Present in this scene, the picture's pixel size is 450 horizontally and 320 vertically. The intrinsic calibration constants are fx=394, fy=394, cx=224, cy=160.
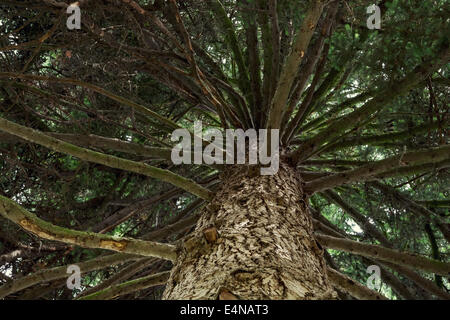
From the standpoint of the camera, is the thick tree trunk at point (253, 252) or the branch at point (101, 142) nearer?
the thick tree trunk at point (253, 252)

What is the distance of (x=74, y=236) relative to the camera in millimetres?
1832

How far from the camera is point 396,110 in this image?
3.24 meters

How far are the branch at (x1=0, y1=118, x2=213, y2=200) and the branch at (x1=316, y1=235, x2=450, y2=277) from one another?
966 mm

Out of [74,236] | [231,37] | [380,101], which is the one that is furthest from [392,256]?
[231,37]

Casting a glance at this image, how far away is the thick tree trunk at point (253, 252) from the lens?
1473mm

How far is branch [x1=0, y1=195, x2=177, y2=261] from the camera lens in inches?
66.6

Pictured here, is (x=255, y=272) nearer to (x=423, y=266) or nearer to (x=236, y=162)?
(x=423, y=266)
